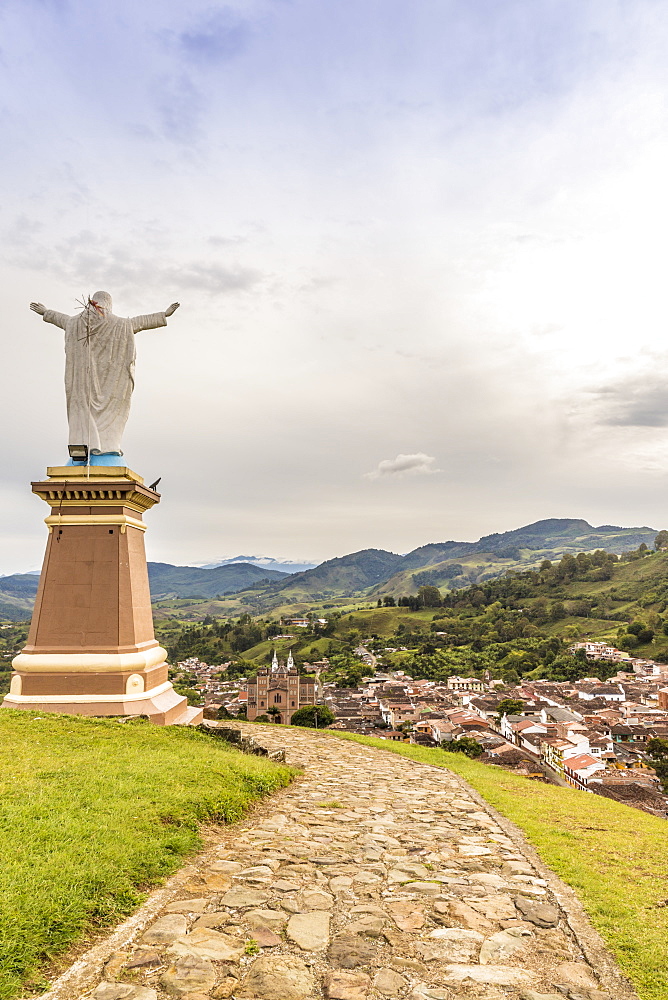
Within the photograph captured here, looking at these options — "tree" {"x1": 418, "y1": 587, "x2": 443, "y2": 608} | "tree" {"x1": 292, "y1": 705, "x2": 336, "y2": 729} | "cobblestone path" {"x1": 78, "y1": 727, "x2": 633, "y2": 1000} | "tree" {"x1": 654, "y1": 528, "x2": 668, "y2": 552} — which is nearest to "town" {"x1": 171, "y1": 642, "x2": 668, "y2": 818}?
"tree" {"x1": 292, "y1": 705, "x2": 336, "y2": 729}

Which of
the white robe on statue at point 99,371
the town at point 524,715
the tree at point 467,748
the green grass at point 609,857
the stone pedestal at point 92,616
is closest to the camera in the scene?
the green grass at point 609,857

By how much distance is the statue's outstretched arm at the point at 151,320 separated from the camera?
470 inches

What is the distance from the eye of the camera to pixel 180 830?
5.23 m

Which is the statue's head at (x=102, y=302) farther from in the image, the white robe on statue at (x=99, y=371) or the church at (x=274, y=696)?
the church at (x=274, y=696)

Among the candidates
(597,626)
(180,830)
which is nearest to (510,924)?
(180,830)

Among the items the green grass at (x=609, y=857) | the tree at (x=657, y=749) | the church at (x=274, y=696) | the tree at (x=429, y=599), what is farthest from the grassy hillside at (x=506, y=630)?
the green grass at (x=609, y=857)

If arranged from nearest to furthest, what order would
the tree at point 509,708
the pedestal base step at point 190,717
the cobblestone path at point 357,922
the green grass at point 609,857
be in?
the cobblestone path at point 357,922 < the green grass at point 609,857 < the pedestal base step at point 190,717 < the tree at point 509,708

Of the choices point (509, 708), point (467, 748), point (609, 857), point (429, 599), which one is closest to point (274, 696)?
point (509, 708)

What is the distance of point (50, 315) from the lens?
Result: 12039mm

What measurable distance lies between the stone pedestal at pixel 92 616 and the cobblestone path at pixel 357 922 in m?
4.96

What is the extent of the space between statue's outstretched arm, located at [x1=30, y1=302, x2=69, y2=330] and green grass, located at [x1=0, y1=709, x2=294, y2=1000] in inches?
298

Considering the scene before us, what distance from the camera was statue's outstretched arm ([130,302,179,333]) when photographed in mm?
11945

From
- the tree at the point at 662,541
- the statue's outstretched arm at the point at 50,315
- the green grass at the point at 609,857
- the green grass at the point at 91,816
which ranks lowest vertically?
the green grass at the point at 609,857

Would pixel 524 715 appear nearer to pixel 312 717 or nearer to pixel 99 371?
pixel 312 717
